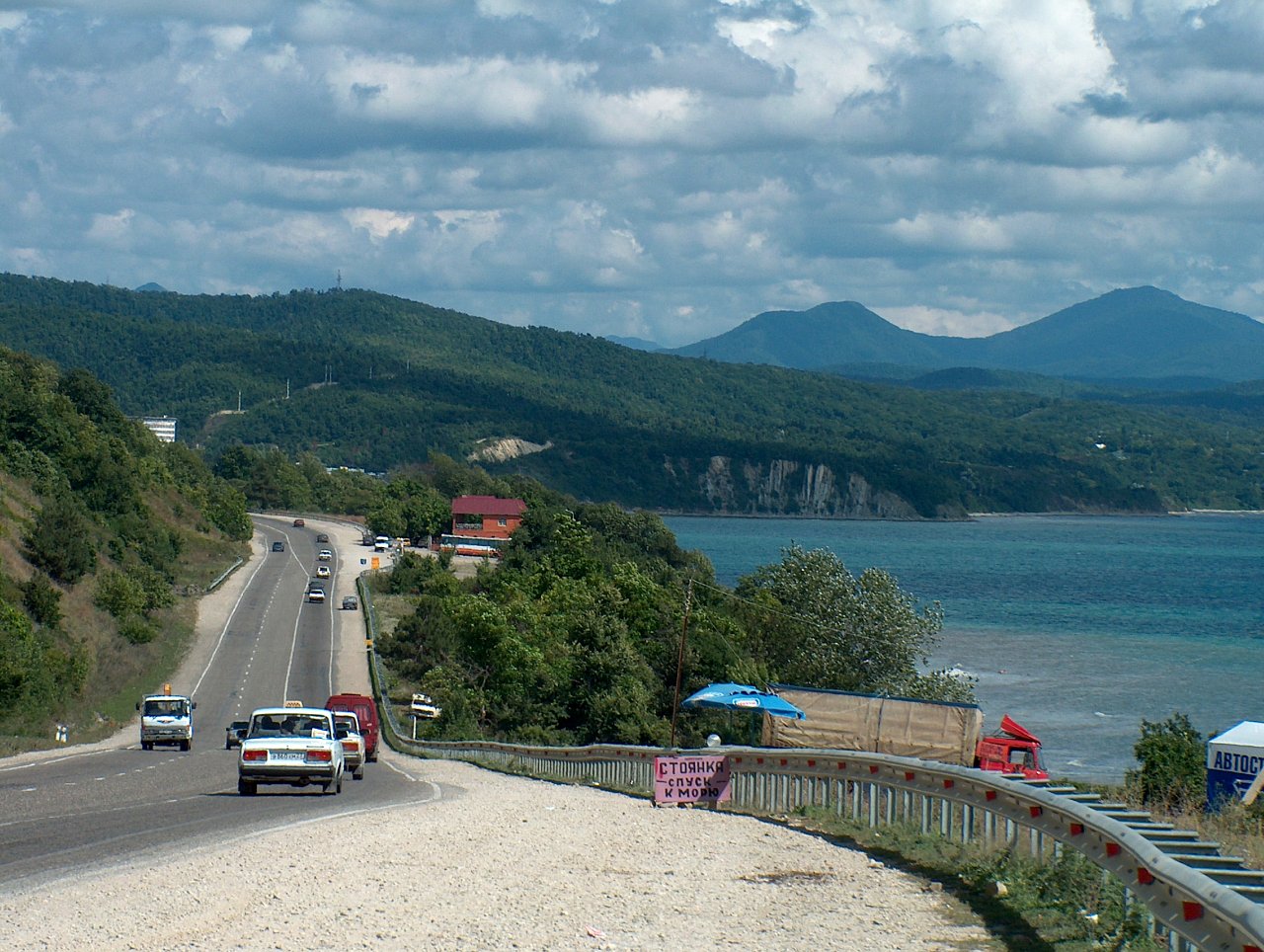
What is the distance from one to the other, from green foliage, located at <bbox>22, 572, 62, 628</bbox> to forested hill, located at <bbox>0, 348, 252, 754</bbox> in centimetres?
5

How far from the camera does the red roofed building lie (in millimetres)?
138625

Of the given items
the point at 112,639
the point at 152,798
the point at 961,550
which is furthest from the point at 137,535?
the point at 961,550

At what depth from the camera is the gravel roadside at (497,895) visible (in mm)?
9938

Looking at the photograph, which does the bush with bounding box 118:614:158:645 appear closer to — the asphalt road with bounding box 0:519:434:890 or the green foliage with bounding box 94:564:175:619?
the green foliage with bounding box 94:564:175:619

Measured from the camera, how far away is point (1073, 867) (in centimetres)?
1081

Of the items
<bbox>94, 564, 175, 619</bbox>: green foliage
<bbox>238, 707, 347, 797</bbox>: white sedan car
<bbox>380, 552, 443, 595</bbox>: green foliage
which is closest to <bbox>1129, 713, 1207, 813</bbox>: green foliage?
<bbox>238, 707, 347, 797</bbox>: white sedan car

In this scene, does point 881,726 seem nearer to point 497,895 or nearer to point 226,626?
point 497,895

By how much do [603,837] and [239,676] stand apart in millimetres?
53565

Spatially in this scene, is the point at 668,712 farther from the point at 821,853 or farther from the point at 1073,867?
the point at 1073,867

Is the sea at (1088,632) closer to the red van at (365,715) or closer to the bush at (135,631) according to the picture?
the red van at (365,715)

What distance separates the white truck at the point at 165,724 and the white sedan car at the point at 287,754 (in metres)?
17.3

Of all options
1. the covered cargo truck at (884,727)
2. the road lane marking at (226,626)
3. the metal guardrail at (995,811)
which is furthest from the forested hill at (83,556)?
the metal guardrail at (995,811)

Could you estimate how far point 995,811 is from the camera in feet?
42.4

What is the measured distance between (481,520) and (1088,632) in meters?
57.8
